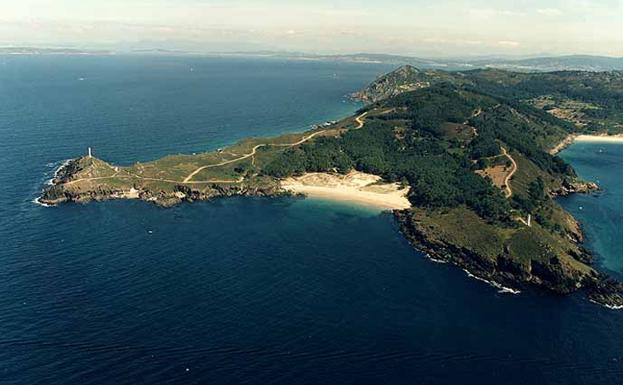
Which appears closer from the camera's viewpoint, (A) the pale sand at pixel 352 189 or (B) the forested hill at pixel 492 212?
(B) the forested hill at pixel 492 212

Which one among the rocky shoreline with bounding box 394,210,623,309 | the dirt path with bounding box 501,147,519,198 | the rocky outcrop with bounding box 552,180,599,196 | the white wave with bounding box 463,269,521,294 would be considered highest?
the dirt path with bounding box 501,147,519,198

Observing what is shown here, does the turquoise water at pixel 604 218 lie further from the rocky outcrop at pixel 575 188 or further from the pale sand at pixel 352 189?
the pale sand at pixel 352 189

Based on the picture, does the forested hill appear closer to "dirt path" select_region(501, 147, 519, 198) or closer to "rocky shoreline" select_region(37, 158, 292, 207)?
"dirt path" select_region(501, 147, 519, 198)

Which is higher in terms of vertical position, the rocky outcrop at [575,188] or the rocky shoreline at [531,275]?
the rocky outcrop at [575,188]

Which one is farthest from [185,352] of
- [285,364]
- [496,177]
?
[496,177]

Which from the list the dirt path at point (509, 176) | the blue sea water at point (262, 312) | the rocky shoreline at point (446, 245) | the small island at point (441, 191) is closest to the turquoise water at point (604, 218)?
the blue sea water at point (262, 312)

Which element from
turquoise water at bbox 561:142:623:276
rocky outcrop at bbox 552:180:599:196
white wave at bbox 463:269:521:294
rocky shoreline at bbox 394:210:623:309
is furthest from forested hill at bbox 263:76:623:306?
turquoise water at bbox 561:142:623:276

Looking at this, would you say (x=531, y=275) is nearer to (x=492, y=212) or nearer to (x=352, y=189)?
(x=492, y=212)

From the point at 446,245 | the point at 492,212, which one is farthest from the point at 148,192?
the point at 492,212

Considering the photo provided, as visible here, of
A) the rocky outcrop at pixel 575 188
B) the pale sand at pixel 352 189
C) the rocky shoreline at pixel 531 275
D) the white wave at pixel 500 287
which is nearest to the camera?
the rocky shoreline at pixel 531 275
